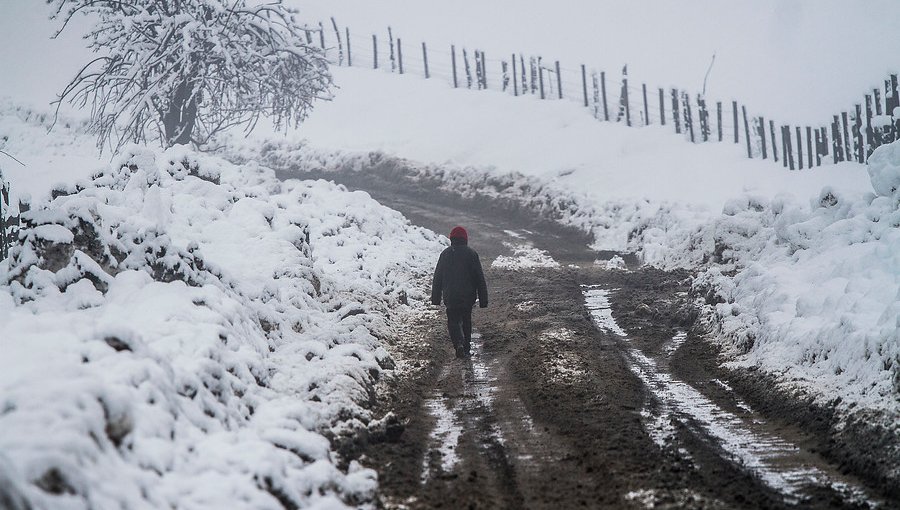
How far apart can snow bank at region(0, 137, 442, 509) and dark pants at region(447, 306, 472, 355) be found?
1036 millimetres

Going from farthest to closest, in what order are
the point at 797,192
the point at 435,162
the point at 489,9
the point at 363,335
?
the point at 489,9, the point at 435,162, the point at 797,192, the point at 363,335

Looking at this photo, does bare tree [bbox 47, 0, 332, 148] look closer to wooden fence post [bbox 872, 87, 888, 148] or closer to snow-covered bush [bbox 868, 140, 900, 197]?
snow-covered bush [bbox 868, 140, 900, 197]

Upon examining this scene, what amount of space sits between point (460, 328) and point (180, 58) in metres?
11.0

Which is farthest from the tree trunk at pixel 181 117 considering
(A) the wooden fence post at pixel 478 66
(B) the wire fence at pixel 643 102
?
(A) the wooden fence post at pixel 478 66

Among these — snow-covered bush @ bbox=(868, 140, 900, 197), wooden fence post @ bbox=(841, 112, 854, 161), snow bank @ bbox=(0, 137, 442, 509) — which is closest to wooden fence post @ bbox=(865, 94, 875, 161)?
wooden fence post @ bbox=(841, 112, 854, 161)

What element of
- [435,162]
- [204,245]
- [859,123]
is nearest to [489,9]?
[435,162]

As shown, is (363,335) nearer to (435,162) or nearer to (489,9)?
(435,162)

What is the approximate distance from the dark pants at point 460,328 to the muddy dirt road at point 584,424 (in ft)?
0.73

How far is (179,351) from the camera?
6.40m

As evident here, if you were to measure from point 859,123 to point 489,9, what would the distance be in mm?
60569

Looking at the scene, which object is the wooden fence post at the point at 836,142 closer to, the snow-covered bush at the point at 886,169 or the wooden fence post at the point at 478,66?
the snow-covered bush at the point at 886,169

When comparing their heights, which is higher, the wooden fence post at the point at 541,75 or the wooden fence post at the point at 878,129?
the wooden fence post at the point at 541,75

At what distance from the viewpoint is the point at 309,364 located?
788cm

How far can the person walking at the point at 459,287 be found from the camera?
1052 centimetres
